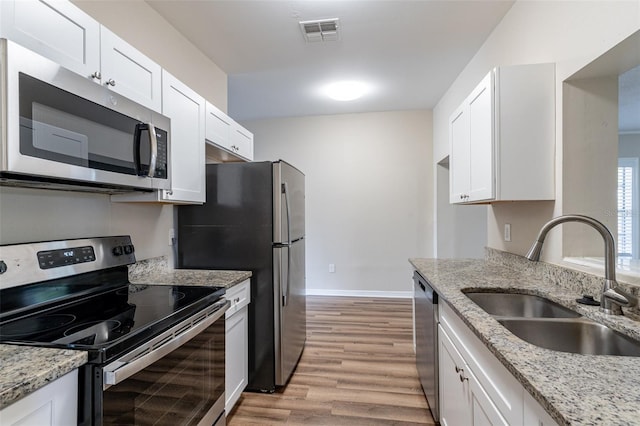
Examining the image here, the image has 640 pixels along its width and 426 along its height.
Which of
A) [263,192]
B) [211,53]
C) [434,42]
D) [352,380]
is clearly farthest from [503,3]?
[352,380]

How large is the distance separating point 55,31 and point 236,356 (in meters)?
1.90

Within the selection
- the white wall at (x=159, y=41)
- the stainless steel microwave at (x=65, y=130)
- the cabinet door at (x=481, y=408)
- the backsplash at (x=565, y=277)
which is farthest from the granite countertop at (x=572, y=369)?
the white wall at (x=159, y=41)

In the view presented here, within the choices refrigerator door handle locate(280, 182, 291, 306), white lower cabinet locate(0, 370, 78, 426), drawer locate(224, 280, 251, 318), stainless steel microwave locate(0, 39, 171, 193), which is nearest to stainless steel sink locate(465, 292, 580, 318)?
refrigerator door handle locate(280, 182, 291, 306)

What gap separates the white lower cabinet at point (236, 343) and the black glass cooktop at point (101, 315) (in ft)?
0.92

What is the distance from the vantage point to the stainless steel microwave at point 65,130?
963 mm

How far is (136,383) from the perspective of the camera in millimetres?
1092

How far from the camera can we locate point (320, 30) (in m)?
2.57

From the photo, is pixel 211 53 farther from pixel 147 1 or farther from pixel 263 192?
pixel 263 192

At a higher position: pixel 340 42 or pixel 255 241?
pixel 340 42

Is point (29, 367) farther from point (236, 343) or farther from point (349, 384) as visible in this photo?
point (349, 384)

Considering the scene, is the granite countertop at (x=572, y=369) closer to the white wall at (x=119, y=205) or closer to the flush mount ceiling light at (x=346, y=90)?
the white wall at (x=119, y=205)

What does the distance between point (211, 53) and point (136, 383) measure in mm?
2817

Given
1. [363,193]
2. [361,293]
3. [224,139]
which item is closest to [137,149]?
[224,139]

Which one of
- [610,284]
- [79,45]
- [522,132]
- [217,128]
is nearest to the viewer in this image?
[610,284]
